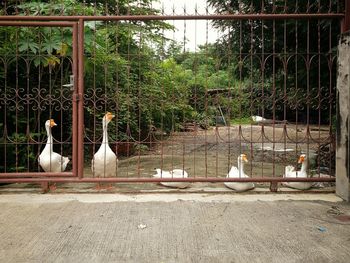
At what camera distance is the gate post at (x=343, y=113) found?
170 inches

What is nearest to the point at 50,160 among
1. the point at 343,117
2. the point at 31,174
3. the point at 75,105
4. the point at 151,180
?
the point at 31,174

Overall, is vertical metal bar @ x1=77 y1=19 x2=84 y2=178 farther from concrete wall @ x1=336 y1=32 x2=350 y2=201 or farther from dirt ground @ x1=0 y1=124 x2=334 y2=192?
concrete wall @ x1=336 y1=32 x2=350 y2=201

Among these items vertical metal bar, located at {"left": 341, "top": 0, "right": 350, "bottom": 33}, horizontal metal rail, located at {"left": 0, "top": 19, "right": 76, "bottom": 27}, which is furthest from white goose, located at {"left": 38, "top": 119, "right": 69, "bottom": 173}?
vertical metal bar, located at {"left": 341, "top": 0, "right": 350, "bottom": 33}

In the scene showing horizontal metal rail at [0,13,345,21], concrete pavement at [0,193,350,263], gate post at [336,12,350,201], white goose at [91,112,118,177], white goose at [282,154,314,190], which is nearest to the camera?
concrete pavement at [0,193,350,263]

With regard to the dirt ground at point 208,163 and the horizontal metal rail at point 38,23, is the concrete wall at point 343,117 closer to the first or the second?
the dirt ground at point 208,163

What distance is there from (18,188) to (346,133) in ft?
13.0

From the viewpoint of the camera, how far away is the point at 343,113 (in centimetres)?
442

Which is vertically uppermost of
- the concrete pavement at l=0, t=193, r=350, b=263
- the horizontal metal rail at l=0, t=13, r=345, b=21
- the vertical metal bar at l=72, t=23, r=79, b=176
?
the horizontal metal rail at l=0, t=13, r=345, b=21

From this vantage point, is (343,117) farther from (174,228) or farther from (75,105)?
(75,105)

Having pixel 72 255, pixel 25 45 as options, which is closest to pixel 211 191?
pixel 72 255

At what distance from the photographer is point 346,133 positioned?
437cm

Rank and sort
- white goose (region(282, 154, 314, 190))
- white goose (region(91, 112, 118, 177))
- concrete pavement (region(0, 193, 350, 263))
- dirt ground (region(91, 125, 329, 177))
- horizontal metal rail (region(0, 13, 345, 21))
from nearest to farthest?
concrete pavement (region(0, 193, 350, 263)) < horizontal metal rail (region(0, 13, 345, 21)) < white goose (region(282, 154, 314, 190)) < white goose (region(91, 112, 118, 177)) < dirt ground (region(91, 125, 329, 177))

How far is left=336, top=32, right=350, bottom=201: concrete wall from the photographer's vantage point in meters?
4.32

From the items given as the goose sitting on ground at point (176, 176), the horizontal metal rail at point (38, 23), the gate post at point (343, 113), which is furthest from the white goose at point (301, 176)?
the horizontal metal rail at point (38, 23)
